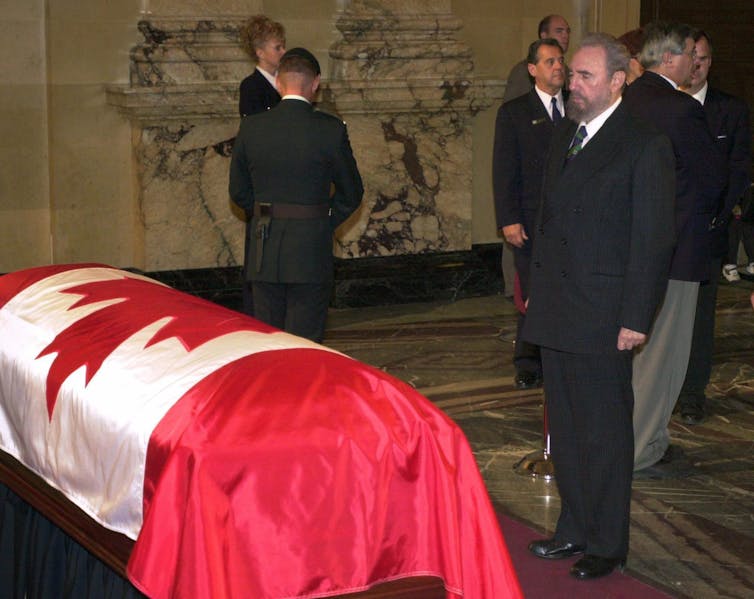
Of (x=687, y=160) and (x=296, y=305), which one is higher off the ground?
(x=687, y=160)

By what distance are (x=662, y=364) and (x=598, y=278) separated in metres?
1.36

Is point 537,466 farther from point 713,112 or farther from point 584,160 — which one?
point 713,112

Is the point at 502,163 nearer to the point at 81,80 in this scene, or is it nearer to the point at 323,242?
the point at 323,242

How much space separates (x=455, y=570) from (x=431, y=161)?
241 inches

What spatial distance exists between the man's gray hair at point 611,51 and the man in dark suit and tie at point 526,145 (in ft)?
6.62

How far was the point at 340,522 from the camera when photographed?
3.00m

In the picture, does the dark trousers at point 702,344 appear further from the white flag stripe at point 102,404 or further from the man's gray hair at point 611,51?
the white flag stripe at point 102,404

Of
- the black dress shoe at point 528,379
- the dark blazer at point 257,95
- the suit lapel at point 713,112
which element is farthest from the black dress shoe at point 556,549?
the dark blazer at point 257,95

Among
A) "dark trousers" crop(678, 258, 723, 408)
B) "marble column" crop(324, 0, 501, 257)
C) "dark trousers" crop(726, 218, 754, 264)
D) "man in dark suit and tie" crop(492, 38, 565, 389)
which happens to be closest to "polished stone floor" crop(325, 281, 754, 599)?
"dark trousers" crop(678, 258, 723, 408)

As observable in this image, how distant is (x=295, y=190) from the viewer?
5613 millimetres

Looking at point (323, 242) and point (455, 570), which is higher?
point (323, 242)

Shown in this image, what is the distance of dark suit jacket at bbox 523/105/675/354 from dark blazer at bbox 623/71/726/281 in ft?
3.08

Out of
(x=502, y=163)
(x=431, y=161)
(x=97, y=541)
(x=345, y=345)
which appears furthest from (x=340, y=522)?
(x=431, y=161)

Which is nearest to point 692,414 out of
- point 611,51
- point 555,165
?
point 555,165
